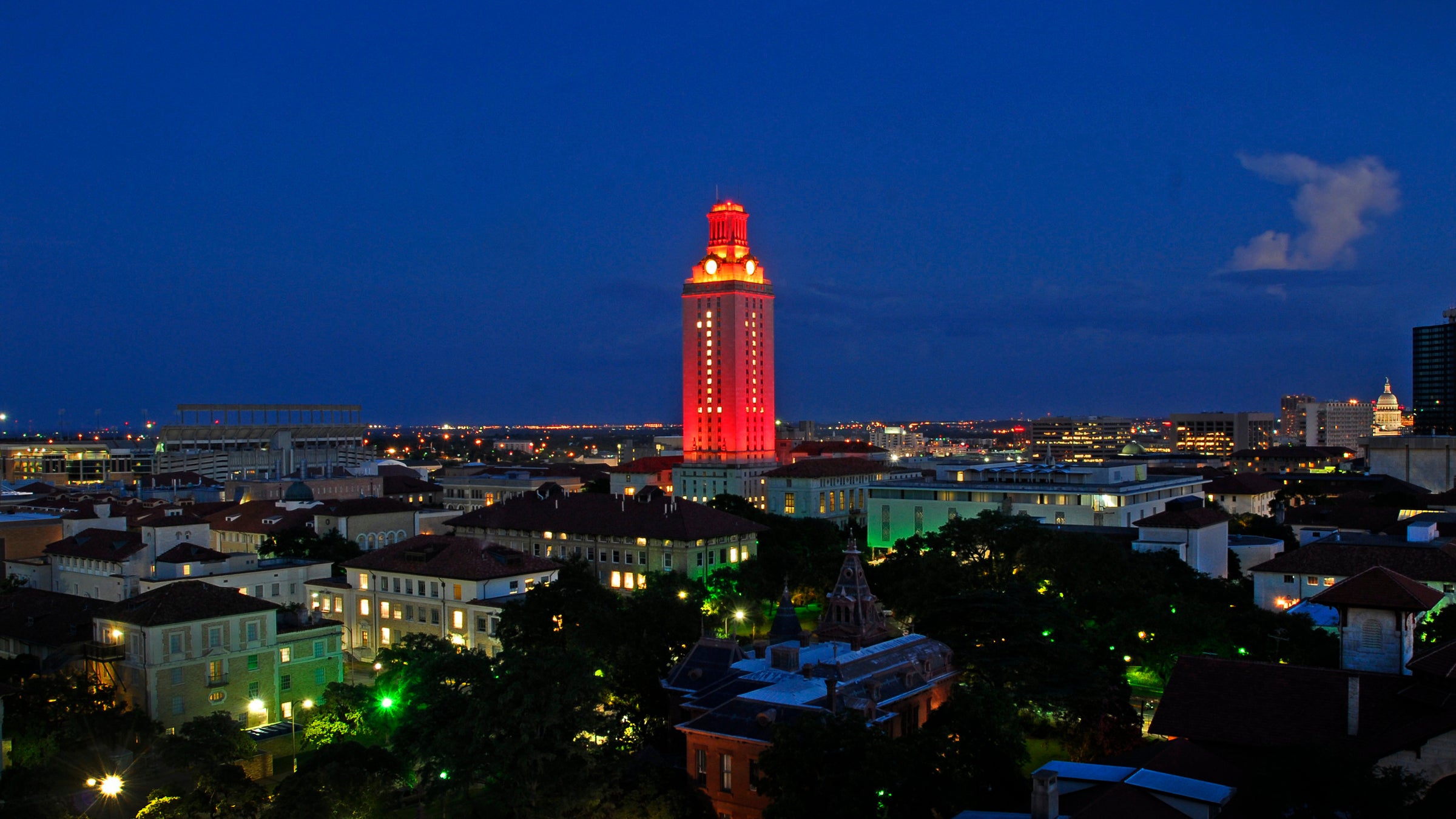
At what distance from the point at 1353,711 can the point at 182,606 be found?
59625mm

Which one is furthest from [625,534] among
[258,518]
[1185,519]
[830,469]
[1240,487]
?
[1240,487]

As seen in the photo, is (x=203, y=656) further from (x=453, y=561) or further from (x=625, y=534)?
(x=625, y=534)

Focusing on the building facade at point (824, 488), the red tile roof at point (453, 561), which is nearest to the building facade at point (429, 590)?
the red tile roof at point (453, 561)

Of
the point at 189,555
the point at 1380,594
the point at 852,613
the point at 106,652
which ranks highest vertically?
the point at 1380,594

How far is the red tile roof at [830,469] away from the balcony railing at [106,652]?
107353 mm

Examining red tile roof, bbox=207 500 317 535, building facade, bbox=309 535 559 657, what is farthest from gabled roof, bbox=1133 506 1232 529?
red tile roof, bbox=207 500 317 535

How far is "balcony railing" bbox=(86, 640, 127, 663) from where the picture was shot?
62.9 metres

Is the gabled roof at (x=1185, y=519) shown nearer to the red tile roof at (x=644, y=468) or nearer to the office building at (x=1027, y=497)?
the office building at (x=1027, y=497)

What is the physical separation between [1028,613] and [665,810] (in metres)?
24.2

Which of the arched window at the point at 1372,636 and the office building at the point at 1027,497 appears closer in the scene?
the arched window at the point at 1372,636

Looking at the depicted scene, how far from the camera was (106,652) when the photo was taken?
63.2m

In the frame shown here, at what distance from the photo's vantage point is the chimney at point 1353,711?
40.4 m

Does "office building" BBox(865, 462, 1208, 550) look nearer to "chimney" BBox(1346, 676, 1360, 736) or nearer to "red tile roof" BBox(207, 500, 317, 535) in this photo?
"chimney" BBox(1346, 676, 1360, 736)

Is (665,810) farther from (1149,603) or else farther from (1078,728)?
(1149,603)
